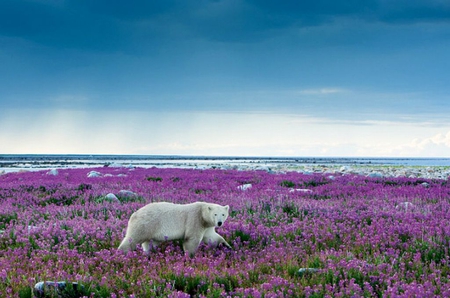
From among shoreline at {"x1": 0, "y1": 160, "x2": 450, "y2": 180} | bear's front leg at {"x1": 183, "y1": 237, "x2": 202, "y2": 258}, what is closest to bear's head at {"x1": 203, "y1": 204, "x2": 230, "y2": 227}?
bear's front leg at {"x1": 183, "y1": 237, "x2": 202, "y2": 258}

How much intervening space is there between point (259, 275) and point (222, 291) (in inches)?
24.7

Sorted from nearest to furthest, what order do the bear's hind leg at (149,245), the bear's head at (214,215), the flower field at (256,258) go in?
the flower field at (256,258)
the bear's head at (214,215)
the bear's hind leg at (149,245)

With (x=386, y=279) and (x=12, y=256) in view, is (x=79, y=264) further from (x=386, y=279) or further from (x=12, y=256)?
(x=386, y=279)

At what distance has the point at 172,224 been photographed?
5.86 meters

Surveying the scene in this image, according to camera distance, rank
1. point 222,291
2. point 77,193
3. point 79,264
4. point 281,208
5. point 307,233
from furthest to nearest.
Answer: point 77,193 < point 281,208 < point 307,233 < point 79,264 < point 222,291

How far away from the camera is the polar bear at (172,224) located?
5723 mm

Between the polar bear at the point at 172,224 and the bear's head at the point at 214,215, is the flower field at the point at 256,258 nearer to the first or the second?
the polar bear at the point at 172,224

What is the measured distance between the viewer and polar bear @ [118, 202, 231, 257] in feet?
18.8

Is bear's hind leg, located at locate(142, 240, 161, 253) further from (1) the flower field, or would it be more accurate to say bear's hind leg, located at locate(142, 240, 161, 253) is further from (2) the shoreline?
(2) the shoreline

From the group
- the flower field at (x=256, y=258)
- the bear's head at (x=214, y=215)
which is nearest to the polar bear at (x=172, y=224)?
the bear's head at (x=214, y=215)

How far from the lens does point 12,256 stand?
5852 millimetres

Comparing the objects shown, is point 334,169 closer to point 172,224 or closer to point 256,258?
point 256,258

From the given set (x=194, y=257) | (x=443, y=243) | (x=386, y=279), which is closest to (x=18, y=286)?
(x=194, y=257)

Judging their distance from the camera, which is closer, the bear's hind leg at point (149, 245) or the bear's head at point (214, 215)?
the bear's head at point (214, 215)
